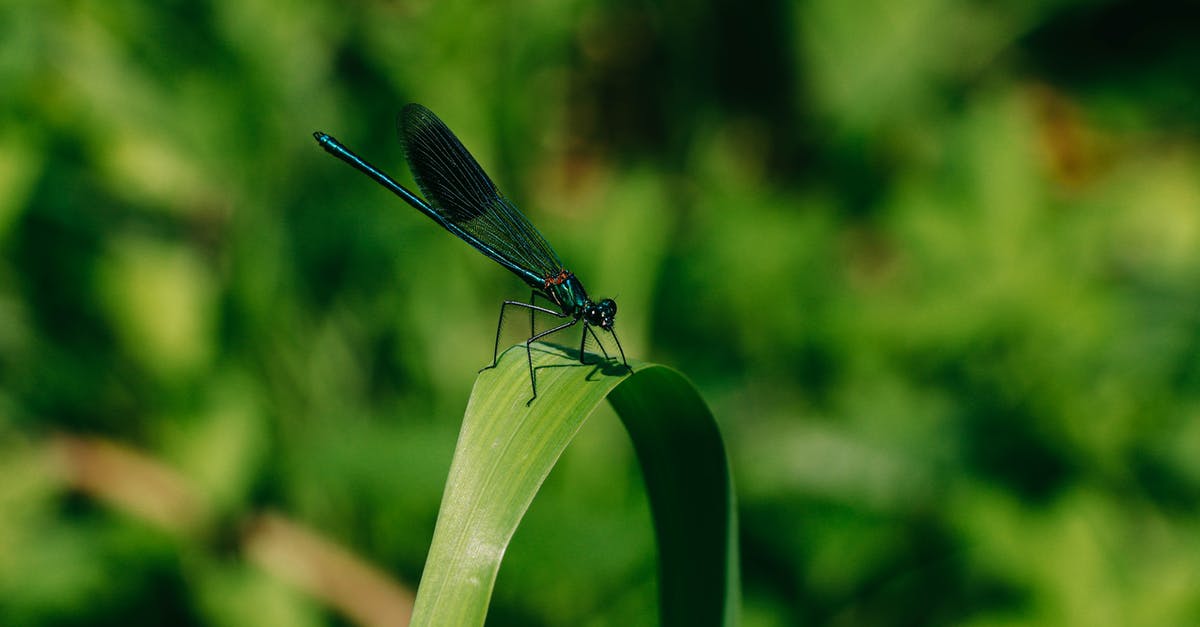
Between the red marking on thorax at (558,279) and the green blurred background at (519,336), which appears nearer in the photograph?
the red marking on thorax at (558,279)

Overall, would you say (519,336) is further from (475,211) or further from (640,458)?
(640,458)

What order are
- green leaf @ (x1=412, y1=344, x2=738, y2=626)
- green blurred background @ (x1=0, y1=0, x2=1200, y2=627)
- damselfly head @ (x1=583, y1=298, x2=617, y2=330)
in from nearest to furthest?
green leaf @ (x1=412, y1=344, x2=738, y2=626), damselfly head @ (x1=583, y1=298, x2=617, y2=330), green blurred background @ (x1=0, y1=0, x2=1200, y2=627)

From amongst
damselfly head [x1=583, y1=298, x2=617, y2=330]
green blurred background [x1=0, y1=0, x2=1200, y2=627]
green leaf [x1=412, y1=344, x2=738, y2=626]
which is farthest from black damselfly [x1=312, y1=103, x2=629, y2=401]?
green leaf [x1=412, y1=344, x2=738, y2=626]

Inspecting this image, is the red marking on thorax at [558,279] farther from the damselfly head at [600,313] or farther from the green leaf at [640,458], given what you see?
the green leaf at [640,458]

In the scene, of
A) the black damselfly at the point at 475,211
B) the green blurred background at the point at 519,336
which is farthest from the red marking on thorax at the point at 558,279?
the green blurred background at the point at 519,336

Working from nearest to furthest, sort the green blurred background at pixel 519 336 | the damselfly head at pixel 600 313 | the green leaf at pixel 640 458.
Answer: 1. the green leaf at pixel 640 458
2. the damselfly head at pixel 600 313
3. the green blurred background at pixel 519 336

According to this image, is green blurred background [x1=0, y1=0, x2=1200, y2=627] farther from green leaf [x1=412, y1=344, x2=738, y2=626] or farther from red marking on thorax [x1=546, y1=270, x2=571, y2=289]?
green leaf [x1=412, y1=344, x2=738, y2=626]
